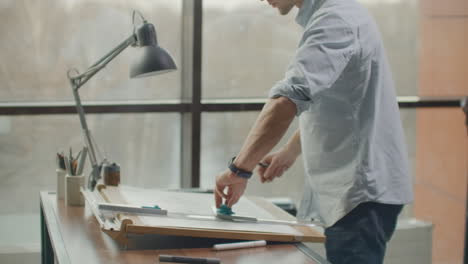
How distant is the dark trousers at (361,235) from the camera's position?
A: 186cm

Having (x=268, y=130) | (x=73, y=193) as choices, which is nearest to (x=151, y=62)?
(x=73, y=193)

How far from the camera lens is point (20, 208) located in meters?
3.29

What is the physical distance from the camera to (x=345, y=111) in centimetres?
187

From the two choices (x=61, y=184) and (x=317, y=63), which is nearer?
(x=317, y=63)

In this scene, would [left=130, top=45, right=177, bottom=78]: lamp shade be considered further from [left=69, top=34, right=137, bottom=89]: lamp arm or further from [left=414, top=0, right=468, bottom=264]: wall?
[left=414, top=0, right=468, bottom=264]: wall

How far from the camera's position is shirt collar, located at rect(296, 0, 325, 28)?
75.9 inches

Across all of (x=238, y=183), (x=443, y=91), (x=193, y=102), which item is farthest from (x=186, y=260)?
(x=443, y=91)

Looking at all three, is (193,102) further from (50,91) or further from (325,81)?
(325,81)

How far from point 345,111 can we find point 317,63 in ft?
0.72

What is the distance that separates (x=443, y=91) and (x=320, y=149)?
2.02 metres

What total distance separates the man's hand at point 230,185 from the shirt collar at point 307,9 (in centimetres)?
51

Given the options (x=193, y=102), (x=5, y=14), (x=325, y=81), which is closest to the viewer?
(x=325, y=81)

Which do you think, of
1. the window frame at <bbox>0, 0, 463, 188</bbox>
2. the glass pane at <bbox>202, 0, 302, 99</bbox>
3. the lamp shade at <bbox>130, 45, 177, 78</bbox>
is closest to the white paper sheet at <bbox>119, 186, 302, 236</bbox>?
the lamp shade at <bbox>130, 45, 177, 78</bbox>

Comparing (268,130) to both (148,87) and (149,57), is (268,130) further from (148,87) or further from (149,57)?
(148,87)
